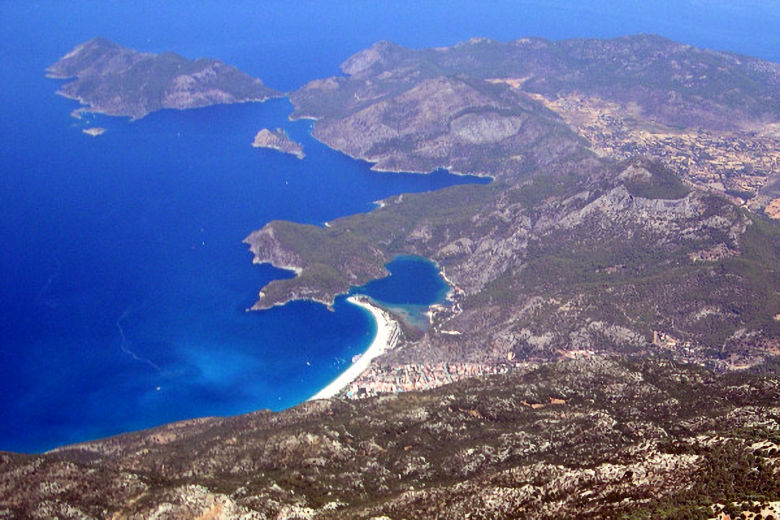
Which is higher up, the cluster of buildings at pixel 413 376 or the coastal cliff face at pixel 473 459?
the cluster of buildings at pixel 413 376

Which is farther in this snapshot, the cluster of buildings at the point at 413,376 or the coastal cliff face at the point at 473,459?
the cluster of buildings at the point at 413,376

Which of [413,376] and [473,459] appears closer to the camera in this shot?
[473,459]

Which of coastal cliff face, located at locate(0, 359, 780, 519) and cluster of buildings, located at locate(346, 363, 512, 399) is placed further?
cluster of buildings, located at locate(346, 363, 512, 399)

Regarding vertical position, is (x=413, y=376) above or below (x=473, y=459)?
above

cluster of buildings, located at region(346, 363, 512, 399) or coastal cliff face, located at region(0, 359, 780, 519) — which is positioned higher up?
cluster of buildings, located at region(346, 363, 512, 399)

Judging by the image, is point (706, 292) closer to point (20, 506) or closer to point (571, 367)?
point (571, 367)

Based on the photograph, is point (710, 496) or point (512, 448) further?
point (512, 448)

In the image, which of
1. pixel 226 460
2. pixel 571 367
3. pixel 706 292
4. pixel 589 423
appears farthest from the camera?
pixel 706 292

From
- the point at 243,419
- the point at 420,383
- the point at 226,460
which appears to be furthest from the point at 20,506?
the point at 420,383
